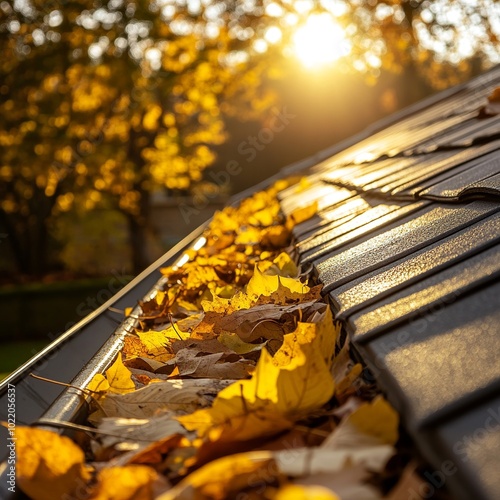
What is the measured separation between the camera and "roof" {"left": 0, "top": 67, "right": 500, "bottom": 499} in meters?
0.69

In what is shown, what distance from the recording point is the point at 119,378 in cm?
122

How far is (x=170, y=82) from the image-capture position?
19.6 meters

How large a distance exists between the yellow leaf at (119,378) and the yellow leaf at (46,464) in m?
0.32

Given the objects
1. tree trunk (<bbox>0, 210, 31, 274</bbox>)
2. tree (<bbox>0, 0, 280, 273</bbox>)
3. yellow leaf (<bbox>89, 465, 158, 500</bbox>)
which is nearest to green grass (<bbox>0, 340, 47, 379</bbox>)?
tree (<bbox>0, 0, 280, 273</bbox>)

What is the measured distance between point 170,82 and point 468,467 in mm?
19718

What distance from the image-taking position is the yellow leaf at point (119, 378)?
1213 mm

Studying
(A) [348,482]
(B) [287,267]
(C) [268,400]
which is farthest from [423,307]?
(B) [287,267]

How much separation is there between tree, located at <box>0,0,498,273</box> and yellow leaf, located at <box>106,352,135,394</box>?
670 inches

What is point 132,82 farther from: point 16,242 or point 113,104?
point 16,242

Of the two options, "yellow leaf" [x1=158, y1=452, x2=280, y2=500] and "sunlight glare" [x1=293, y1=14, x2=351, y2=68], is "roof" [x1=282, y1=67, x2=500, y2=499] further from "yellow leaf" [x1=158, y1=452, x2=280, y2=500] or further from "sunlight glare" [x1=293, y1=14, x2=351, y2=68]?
"sunlight glare" [x1=293, y1=14, x2=351, y2=68]

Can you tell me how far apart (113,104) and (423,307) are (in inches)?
781

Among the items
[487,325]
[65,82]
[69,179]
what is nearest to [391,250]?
[487,325]

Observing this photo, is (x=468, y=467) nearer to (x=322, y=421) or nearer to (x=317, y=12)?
(x=322, y=421)

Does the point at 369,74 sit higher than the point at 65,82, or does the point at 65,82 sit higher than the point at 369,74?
the point at 65,82
